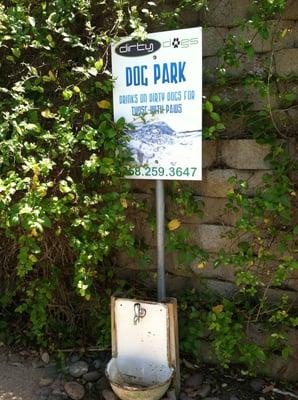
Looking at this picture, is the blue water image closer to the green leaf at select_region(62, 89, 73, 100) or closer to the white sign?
the white sign

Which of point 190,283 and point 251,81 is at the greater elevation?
point 251,81

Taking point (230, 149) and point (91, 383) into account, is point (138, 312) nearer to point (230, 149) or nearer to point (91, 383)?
point (91, 383)

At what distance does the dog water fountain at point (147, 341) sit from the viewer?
289 centimetres

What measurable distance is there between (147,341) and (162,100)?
4.68ft

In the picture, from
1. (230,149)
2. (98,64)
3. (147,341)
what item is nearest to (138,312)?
(147,341)

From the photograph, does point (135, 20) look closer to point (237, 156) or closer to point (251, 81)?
point (251, 81)

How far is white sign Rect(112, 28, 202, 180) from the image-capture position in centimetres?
266

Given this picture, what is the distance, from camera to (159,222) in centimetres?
295

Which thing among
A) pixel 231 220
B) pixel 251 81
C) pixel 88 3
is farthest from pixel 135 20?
pixel 231 220

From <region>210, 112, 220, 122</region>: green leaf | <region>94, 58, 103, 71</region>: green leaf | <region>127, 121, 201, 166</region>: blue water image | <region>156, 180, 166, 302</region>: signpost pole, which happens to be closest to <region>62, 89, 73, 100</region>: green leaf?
<region>94, 58, 103, 71</region>: green leaf

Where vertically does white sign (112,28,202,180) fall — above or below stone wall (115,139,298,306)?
above

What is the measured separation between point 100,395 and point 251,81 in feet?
6.92

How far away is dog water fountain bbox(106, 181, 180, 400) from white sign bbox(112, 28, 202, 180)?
0.19 metres

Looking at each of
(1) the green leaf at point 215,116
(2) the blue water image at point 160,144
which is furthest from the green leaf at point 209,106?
(2) the blue water image at point 160,144
